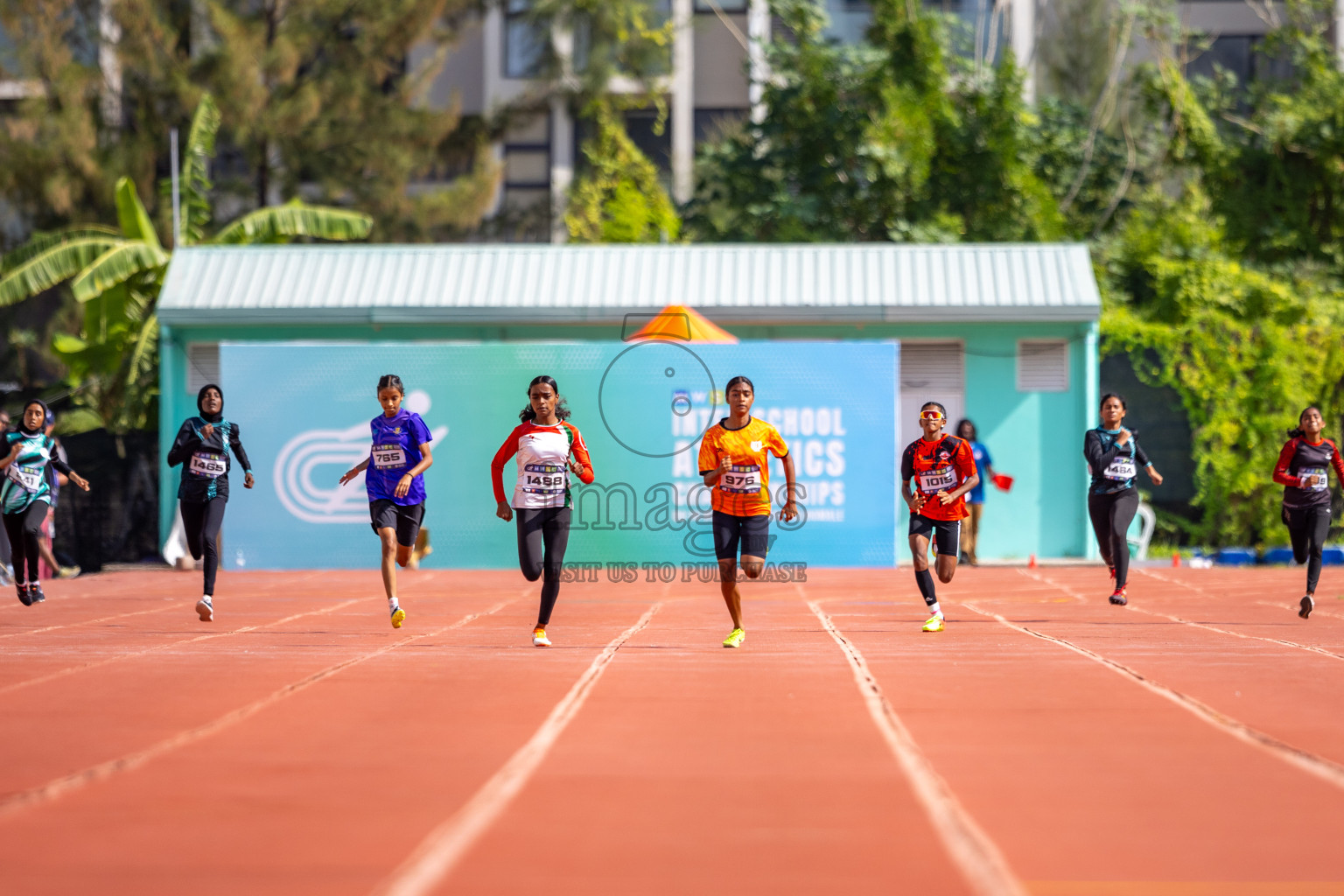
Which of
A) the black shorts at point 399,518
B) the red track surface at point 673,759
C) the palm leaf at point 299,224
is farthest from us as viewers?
the palm leaf at point 299,224

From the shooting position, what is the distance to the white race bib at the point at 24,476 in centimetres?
1377

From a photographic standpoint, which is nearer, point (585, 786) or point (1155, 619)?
point (585, 786)

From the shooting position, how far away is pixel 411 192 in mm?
35625

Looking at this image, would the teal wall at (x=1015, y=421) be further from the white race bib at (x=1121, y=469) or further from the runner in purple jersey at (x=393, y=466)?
the runner in purple jersey at (x=393, y=466)

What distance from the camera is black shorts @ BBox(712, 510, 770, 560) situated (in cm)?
1014

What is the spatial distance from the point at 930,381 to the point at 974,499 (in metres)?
2.18

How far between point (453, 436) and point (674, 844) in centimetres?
1419

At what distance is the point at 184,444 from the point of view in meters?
12.3

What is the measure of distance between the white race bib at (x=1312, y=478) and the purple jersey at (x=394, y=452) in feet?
24.4

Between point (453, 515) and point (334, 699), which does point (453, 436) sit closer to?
point (453, 515)

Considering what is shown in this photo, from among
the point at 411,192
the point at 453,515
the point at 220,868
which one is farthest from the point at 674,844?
the point at 411,192

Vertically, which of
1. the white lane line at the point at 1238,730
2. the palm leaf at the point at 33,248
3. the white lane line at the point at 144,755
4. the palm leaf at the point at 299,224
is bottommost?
the white lane line at the point at 144,755

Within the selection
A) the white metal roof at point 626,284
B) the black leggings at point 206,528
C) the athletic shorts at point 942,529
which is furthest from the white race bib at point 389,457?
A: the white metal roof at point 626,284

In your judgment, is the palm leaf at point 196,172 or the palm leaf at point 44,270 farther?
the palm leaf at point 196,172
